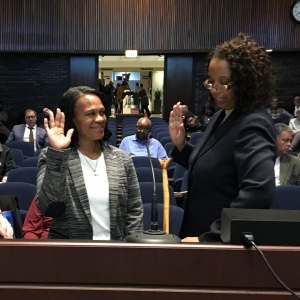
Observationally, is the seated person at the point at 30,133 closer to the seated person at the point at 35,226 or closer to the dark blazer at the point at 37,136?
the dark blazer at the point at 37,136

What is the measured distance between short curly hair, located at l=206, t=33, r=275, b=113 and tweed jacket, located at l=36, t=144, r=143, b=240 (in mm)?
596

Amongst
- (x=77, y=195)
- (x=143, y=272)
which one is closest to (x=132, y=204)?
(x=77, y=195)

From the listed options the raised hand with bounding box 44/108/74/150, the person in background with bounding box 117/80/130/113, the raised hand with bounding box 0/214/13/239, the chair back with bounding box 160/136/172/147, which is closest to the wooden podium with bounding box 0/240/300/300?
the raised hand with bounding box 44/108/74/150

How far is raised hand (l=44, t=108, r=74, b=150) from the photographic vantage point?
1.47 meters

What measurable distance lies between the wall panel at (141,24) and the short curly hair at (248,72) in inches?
353

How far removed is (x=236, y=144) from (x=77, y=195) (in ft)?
2.16

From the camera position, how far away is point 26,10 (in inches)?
395

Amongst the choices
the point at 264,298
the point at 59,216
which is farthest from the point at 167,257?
the point at 59,216

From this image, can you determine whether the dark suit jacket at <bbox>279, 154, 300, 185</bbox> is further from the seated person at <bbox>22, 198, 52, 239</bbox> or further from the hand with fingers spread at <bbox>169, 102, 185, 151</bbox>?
the seated person at <bbox>22, 198, 52, 239</bbox>

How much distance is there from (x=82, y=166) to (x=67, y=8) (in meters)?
9.14

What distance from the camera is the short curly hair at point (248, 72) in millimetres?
1391

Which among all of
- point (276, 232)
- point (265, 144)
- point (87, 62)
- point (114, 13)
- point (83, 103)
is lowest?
point (276, 232)

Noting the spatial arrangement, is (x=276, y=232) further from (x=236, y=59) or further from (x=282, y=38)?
(x=282, y=38)

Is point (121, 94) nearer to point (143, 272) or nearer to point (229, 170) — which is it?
point (229, 170)
